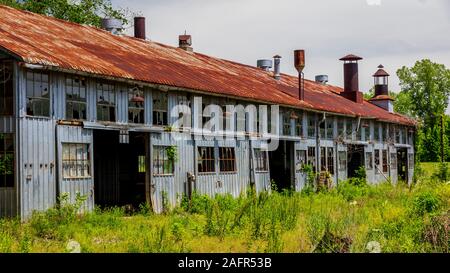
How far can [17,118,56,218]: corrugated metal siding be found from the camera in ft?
62.1

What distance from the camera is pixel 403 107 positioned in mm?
91375

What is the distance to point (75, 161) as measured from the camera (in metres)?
20.8

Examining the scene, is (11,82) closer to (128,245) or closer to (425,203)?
(128,245)

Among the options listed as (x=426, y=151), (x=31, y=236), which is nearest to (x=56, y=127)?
(x=31, y=236)

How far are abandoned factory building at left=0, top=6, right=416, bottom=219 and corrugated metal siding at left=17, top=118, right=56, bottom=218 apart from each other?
0.03 m

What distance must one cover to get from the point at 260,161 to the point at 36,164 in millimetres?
13109

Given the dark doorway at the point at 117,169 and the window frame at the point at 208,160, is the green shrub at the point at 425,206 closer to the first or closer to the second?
the window frame at the point at 208,160

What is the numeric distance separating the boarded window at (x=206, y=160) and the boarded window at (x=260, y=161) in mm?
3446

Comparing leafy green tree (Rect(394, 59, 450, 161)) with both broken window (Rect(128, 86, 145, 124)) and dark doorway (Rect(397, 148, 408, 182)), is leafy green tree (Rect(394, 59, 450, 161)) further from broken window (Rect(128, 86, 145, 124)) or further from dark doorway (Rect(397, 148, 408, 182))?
broken window (Rect(128, 86, 145, 124))

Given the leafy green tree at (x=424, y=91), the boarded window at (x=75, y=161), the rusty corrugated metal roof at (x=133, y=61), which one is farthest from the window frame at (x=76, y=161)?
the leafy green tree at (x=424, y=91)

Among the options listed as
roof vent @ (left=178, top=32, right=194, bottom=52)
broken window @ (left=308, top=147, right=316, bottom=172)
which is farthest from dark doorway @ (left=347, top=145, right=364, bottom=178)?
roof vent @ (left=178, top=32, right=194, bottom=52)

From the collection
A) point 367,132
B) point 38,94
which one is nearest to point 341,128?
point 367,132
